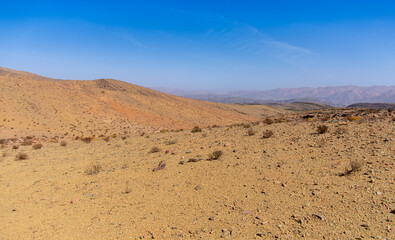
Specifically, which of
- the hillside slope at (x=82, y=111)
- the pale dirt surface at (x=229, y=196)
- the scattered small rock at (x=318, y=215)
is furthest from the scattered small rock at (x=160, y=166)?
the hillside slope at (x=82, y=111)

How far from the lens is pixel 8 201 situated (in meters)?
6.53

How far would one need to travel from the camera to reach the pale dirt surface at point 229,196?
397cm

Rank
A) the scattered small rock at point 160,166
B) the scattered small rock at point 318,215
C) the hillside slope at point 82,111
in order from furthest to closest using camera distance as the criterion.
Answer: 1. the hillside slope at point 82,111
2. the scattered small rock at point 160,166
3. the scattered small rock at point 318,215

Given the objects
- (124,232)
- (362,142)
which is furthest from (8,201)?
(362,142)

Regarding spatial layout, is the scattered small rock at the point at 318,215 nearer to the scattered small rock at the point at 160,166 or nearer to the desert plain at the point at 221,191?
the desert plain at the point at 221,191

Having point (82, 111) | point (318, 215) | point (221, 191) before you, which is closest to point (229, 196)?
point (221, 191)

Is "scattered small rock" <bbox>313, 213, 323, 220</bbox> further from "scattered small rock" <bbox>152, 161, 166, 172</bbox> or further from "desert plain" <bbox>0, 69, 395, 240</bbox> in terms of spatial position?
"scattered small rock" <bbox>152, 161, 166, 172</bbox>

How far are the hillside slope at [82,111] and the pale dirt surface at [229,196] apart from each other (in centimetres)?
2174

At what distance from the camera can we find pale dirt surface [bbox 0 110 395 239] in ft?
13.0

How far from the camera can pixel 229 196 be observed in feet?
17.3

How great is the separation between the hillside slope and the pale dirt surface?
2174cm

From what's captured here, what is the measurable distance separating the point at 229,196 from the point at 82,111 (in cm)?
3787

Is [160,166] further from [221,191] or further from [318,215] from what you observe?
[318,215]

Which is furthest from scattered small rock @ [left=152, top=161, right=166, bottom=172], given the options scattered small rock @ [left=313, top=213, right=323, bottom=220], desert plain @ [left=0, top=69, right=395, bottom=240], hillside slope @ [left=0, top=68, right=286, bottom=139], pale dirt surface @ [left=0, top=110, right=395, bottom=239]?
hillside slope @ [left=0, top=68, right=286, bottom=139]
